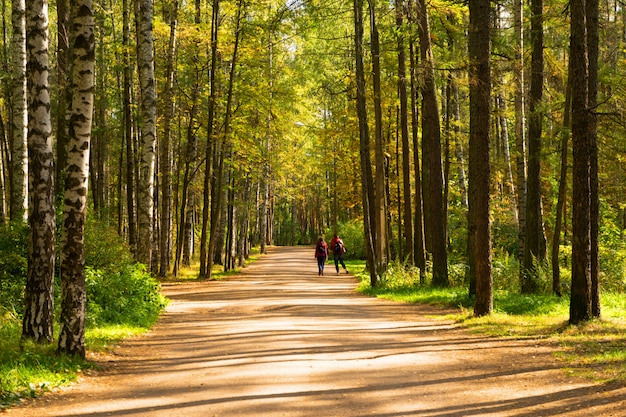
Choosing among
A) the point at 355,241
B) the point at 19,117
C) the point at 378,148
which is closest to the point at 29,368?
the point at 19,117

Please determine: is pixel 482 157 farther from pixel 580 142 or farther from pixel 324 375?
pixel 324 375

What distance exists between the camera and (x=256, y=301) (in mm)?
18109

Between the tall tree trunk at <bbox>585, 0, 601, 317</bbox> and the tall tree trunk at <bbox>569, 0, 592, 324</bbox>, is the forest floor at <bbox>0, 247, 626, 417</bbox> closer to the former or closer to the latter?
the tall tree trunk at <bbox>585, 0, 601, 317</bbox>

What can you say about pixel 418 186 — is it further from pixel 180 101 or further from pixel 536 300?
pixel 180 101

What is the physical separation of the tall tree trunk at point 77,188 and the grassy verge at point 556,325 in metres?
6.16

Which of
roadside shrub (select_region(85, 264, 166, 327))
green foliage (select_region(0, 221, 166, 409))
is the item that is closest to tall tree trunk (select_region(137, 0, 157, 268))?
green foliage (select_region(0, 221, 166, 409))

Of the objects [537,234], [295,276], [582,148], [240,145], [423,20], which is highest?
[423,20]

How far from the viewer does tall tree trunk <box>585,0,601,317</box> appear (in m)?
12.1

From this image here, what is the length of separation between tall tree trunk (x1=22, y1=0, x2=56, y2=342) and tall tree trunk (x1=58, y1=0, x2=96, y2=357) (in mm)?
358

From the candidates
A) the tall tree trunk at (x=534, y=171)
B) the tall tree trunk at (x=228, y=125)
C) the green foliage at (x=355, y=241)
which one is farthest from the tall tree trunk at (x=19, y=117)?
the green foliage at (x=355, y=241)

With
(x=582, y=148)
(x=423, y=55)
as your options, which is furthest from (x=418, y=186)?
(x=582, y=148)

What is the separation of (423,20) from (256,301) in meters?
8.59

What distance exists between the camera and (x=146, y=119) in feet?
68.0

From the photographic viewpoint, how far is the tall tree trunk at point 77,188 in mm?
8844
